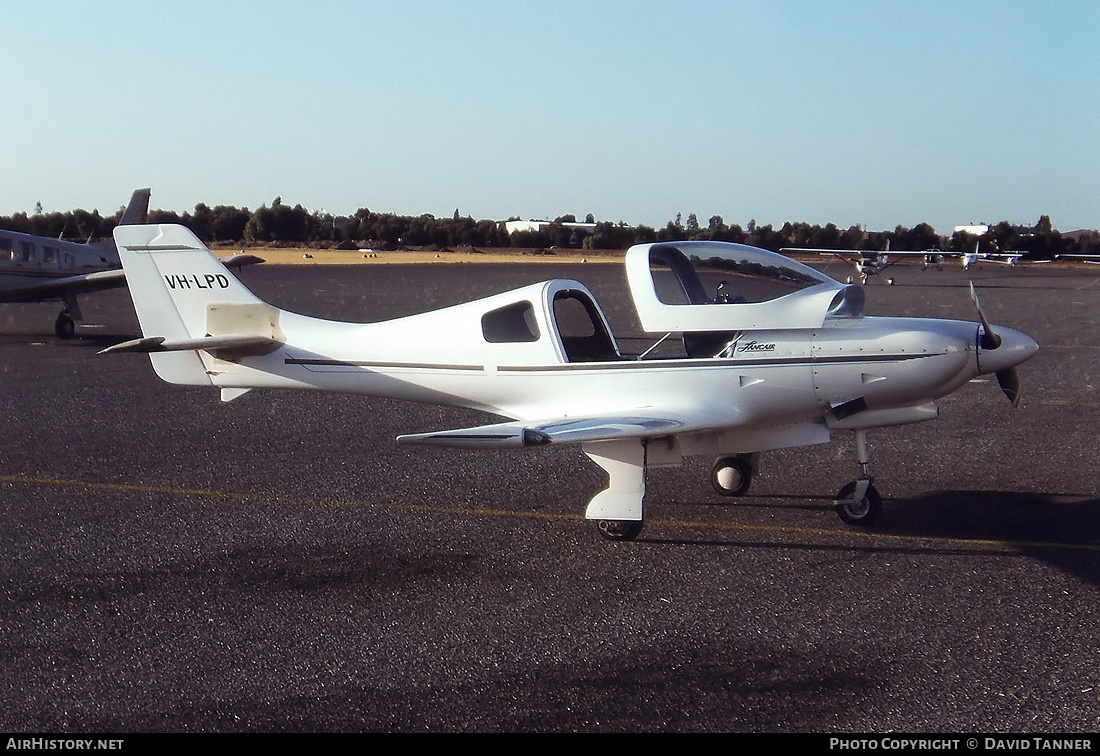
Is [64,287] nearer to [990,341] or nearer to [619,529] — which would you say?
[619,529]

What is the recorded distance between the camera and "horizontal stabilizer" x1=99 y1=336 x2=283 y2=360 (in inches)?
357

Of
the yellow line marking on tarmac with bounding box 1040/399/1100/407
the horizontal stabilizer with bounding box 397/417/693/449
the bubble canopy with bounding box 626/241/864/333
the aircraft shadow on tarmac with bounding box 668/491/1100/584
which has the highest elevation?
the bubble canopy with bounding box 626/241/864/333

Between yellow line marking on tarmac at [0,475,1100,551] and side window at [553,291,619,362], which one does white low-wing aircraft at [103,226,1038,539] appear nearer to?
side window at [553,291,619,362]

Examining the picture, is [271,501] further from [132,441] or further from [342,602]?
[132,441]

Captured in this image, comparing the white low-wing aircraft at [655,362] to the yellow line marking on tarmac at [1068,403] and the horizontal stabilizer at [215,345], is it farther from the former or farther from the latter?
the yellow line marking on tarmac at [1068,403]

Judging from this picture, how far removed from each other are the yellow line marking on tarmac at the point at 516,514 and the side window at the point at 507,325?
1383 millimetres

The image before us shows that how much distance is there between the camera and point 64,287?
72.9ft

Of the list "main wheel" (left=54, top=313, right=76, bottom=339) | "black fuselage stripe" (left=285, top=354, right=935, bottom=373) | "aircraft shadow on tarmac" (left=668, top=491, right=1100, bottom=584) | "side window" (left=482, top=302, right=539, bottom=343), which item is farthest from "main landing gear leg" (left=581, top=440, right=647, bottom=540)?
"main wheel" (left=54, top=313, right=76, bottom=339)

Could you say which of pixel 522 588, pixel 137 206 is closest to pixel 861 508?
pixel 522 588

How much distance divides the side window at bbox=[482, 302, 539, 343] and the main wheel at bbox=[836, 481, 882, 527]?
2.73 m

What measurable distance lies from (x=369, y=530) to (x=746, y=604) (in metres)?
2.98

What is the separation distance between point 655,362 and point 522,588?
225 centimetres

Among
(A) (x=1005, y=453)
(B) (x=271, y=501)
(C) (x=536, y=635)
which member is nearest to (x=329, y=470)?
(B) (x=271, y=501)

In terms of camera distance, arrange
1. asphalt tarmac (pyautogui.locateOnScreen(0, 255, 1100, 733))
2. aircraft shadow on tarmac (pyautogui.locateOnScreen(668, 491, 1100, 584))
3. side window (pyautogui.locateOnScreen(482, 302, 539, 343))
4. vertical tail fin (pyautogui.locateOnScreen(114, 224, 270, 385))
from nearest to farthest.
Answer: asphalt tarmac (pyautogui.locateOnScreen(0, 255, 1100, 733)) → aircraft shadow on tarmac (pyautogui.locateOnScreen(668, 491, 1100, 584)) → side window (pyautogui.locateOnScreen(482, 302, 539, 343)) → vertical tail fin (pyautogui.locateOnScreen(114, 224, 270, 385))
